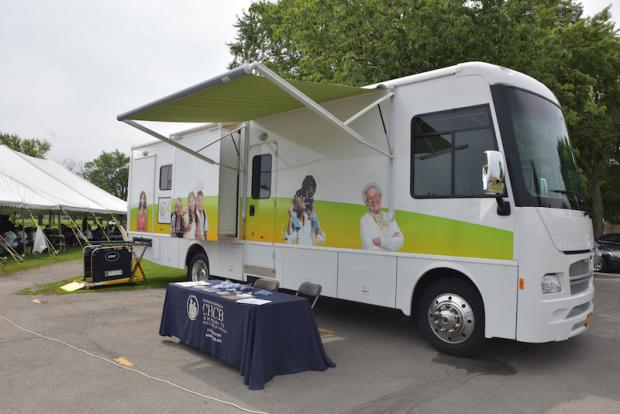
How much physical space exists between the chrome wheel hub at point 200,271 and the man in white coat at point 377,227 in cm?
410

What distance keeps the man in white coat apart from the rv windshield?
1.57 m

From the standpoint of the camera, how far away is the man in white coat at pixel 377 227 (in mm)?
6244

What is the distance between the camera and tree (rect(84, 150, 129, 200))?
8319 centimetres

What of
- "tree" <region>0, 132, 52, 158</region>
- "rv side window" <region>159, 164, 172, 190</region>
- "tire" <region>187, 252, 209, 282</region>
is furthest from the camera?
"tree" <region>0, 132, 52, 158</region>

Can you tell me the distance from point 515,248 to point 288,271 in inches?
136

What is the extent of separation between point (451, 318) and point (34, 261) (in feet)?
49.2

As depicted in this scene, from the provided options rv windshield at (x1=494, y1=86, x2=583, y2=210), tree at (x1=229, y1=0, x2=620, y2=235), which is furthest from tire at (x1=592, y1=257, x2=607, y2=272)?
rv windshield at (x1=494, y1=86, x2=583, y2=210)

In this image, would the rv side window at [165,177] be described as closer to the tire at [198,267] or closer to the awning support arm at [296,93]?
the tire at [198,267]

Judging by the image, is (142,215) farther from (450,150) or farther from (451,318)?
(451,318)

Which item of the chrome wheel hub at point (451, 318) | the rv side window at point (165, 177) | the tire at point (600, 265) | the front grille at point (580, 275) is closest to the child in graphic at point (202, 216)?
the rv side window at point (165, 177)

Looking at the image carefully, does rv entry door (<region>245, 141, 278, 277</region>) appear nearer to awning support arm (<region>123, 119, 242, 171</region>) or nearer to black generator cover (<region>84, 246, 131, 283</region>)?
awning support arm (<region>123, 119, 242, 171</region>)

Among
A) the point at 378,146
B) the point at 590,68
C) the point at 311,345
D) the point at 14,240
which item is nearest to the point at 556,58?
the point at 590,68

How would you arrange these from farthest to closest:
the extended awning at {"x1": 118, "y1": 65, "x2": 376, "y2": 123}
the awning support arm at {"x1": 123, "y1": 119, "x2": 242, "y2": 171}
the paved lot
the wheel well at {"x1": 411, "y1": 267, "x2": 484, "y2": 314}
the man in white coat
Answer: the awning support arm at {"x1": 123, "y1": 119, "x2": 242, "y2": 171}, the man in white coat, the extended awning at {"x1": 118, "y1": 65, "x2": 376, "y2": 123}, the wheel well at {"x1": 411, "y1": 267, "x2": 484, "y2": 314}, the paved lot

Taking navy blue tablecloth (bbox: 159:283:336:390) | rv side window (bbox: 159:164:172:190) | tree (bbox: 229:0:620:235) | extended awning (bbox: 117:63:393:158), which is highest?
tree (bbox: 229:0:620:235)
